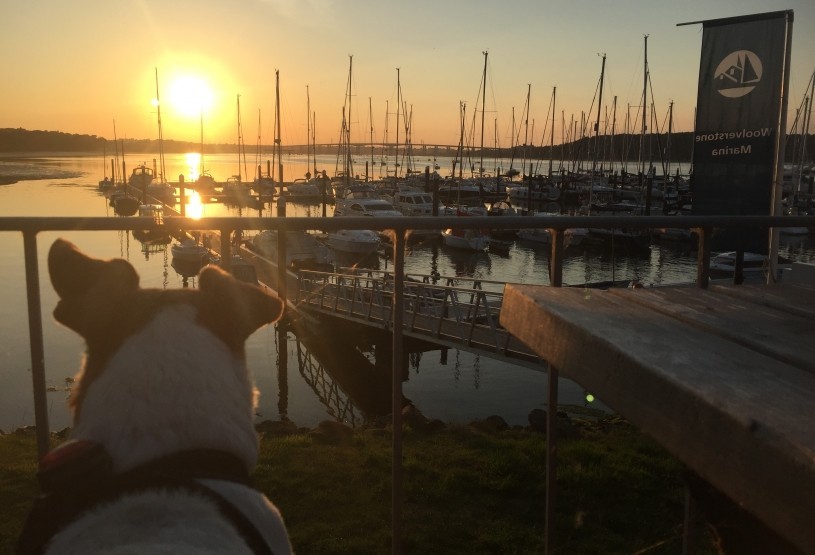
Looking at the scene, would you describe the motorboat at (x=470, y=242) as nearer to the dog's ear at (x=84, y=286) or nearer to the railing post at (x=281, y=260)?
the railing post at (x=281, y=260)

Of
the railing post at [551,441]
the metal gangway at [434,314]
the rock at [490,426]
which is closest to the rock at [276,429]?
the metal gangway at [434,314]

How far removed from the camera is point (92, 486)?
1434 mm

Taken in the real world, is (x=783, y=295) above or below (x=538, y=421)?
above

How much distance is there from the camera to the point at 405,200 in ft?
183

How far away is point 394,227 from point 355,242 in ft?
126

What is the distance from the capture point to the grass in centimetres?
579

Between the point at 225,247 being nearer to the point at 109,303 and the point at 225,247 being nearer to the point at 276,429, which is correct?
the point at 109,303

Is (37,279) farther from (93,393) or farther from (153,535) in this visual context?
(153,535)

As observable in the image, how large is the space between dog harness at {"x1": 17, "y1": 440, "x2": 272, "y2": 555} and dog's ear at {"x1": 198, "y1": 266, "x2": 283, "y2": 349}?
382 millimetres

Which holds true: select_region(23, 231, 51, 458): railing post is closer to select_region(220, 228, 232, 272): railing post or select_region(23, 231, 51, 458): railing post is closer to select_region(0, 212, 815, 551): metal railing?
select_region(0, 212, 815, 551): metal railing

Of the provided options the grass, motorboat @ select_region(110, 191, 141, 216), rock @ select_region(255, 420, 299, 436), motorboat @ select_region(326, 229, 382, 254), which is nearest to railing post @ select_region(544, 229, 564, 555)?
the grass

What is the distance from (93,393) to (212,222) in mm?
915

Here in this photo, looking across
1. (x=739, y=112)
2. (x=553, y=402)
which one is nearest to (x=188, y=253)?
(x=739, y=112)

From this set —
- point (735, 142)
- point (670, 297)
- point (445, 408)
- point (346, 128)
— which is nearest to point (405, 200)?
point (346, 128)
